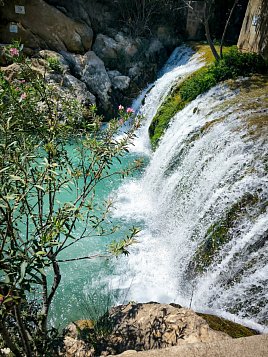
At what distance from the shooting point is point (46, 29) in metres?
10.2

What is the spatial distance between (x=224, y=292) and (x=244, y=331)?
642 millimetres

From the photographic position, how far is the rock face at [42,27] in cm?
1008

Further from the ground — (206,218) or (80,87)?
(80,87)

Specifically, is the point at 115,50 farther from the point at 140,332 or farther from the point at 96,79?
the point at 140,332

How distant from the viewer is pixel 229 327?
3195 millimetres

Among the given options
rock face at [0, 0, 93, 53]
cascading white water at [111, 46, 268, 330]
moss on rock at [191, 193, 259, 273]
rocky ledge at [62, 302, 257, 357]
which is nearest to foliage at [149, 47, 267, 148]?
cascading white water at [111, 46, 268, 330]

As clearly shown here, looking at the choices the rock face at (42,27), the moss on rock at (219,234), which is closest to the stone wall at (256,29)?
the moss on rock at (219,234)

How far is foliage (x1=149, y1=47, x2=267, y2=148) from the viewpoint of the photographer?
288 inches

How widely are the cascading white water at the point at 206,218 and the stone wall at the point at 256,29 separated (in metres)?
2.12

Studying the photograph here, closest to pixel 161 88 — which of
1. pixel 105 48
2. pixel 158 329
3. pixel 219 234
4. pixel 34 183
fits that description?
pixel 105 48

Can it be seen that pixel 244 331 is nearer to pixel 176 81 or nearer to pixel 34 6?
pixel 176 81

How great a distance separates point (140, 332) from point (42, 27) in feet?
33.7

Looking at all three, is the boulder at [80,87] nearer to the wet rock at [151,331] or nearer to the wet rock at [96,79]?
the wet rock at [96,79]

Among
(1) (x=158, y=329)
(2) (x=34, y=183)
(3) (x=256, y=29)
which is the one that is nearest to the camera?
(2) (x=34, y=183)
